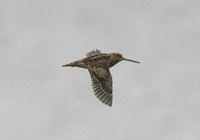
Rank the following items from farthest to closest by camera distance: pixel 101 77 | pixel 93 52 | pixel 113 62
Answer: pixel 93 52 → pixel 113 62 → pixel 101 77

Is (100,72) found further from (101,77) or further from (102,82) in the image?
(102,82)

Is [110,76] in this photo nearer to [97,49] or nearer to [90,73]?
[90,73]

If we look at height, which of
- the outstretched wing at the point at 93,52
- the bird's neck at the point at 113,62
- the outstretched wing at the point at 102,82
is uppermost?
the outstretched wing at the point at 93,52

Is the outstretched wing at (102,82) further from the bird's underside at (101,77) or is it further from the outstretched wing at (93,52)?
the outstretched wing at (93,52)

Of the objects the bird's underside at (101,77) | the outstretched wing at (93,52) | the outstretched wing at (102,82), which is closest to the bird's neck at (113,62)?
the bird's underside at (101,77)

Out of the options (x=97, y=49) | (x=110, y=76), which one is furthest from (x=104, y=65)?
(x=97, y=49)

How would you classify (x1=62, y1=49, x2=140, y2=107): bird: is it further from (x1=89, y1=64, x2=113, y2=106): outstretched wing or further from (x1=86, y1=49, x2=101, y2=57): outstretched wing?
(x1=86, y1=49, x2=101, y2=57): outstretched wing

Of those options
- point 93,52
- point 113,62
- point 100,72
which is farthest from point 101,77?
point 93,52

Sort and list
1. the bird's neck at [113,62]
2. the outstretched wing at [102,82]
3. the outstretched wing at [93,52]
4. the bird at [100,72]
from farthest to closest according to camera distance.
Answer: the outstretched wing at [93,52] → the bird's neck at [113,62] → the bird at [100,72] → the outstretched wing at [102,82]
